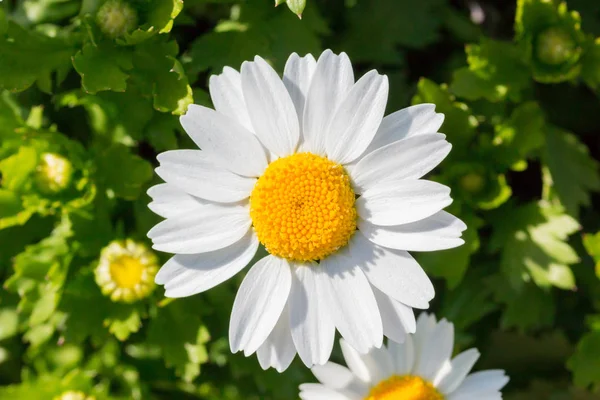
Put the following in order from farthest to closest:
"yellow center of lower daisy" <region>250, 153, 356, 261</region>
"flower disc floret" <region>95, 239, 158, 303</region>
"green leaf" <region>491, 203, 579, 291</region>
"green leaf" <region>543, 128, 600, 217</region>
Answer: "green leaf" <region>543, 128, 600, 217</region>, "green leaf" <region>491, 203, 579, 291</region>, "flower disc floret" <region>95, 239, 158, 303</region>, "yellow center of lower daisy" <region>250, 153, 356, 261</region>

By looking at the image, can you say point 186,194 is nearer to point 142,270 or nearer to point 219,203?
point 219,203

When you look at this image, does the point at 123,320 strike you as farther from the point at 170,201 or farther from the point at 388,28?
the point at 388,28

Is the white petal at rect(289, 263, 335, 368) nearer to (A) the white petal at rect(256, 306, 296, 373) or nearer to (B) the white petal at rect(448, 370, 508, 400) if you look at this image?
(A) the white petal at rect(256, 306, 296, 373)

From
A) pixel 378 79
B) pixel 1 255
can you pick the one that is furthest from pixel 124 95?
pixel 378 79

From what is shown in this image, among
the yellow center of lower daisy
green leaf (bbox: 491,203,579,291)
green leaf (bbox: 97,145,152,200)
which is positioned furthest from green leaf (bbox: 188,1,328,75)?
green leaf (bbox: 491,203,579,291)

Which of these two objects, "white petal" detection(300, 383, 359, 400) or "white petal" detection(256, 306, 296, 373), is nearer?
"white petal" detection(256, 306, 296, 373)
